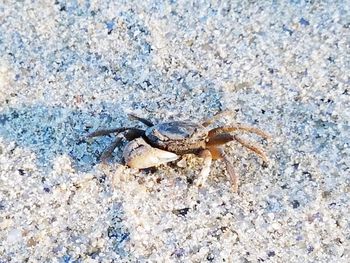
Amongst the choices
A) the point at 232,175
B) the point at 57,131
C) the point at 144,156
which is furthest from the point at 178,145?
the point at 57,131

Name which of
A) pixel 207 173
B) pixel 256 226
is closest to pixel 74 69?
pixel 207 173

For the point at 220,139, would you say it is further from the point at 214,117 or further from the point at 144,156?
the point at 144,156

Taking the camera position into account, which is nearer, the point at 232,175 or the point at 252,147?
the point at 232,175

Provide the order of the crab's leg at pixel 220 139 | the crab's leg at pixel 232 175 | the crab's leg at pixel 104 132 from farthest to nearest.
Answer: the crab's leg at pixel 104 132
the crab's leg at pixel 220 139
the crab's leg at pixel 232 175

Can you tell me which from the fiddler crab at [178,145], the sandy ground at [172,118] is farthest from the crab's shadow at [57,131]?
the fiddler crab at [178,145]

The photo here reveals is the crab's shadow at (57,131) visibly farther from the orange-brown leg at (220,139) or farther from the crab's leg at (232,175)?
the crab's leg at (232,175)

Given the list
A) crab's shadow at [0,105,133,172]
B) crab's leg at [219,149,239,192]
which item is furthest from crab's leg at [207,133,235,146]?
A: crab's shadow at [0,105,133,172]

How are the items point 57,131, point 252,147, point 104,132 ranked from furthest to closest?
point 57,131
point 104,132
point 252,147
